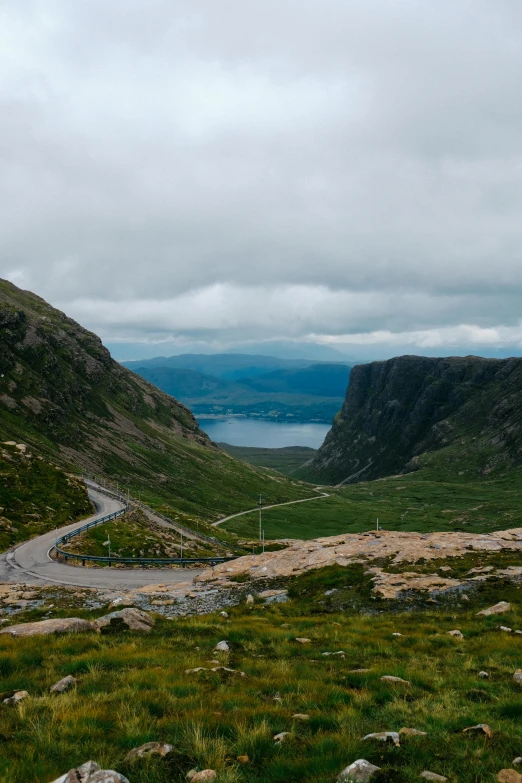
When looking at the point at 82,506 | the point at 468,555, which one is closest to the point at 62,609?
the point at 468,555

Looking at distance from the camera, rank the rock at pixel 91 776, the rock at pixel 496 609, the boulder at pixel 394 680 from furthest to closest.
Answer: the rock at pixel 496 609 < the boulder at pixel 394 680 < the rock at pixel 91 776

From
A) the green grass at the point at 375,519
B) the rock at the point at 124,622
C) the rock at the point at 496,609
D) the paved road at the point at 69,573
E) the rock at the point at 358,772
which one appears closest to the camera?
the rock at the point at 358,772

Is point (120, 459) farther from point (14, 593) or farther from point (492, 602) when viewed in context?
point (492, 602)

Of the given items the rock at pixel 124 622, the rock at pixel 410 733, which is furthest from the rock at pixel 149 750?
the rock at pixel 124 622

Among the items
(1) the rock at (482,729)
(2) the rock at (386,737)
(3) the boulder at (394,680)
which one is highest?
(2) the rock at (386,737)

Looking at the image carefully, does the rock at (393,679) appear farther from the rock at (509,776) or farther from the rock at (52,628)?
the rock at (52,628)

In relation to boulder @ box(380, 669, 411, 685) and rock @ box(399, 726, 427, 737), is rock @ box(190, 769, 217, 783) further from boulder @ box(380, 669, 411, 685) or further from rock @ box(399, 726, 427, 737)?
boulder @ box(380, 669, 411, 685)
